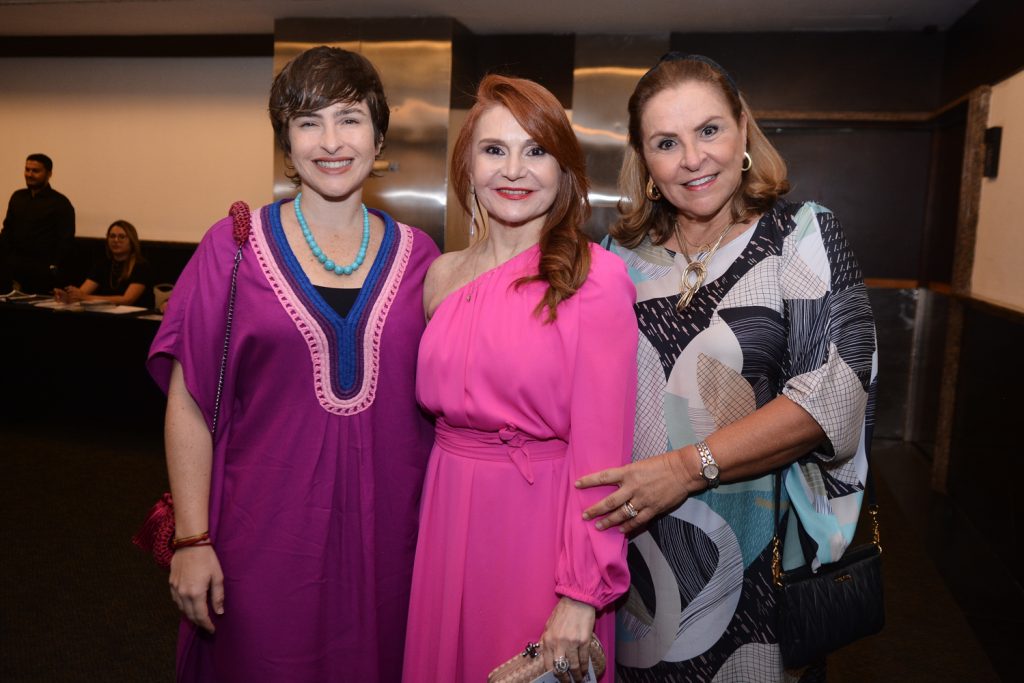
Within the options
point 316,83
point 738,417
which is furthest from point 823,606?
point 316,83

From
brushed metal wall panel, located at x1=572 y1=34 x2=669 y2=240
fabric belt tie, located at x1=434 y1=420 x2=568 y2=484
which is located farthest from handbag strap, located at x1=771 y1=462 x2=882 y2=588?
brushed metal wall panel, located at x1=572 y1=34 x2=669 y2=240

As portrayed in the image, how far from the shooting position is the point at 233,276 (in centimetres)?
153

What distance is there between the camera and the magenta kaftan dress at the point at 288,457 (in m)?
1.53

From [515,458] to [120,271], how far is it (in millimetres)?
5255

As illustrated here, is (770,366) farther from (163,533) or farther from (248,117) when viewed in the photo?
(248,117)

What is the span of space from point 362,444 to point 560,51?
5470mm

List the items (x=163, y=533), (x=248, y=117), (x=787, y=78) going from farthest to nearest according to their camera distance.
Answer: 1. (x=248, y=117)
2. (x=787, y=78)
3. (x=163, y=533)

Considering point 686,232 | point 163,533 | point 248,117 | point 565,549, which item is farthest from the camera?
point 248,117

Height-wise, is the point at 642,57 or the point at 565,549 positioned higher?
the point at 642,57

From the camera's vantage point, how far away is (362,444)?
158cm

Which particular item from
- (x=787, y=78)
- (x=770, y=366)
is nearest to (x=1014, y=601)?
(x=770, y=366)

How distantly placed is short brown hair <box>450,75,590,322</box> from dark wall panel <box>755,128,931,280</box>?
5.16 m

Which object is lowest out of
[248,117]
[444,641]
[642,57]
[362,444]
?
[444,641]

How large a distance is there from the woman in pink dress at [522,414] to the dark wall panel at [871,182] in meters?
5.24
